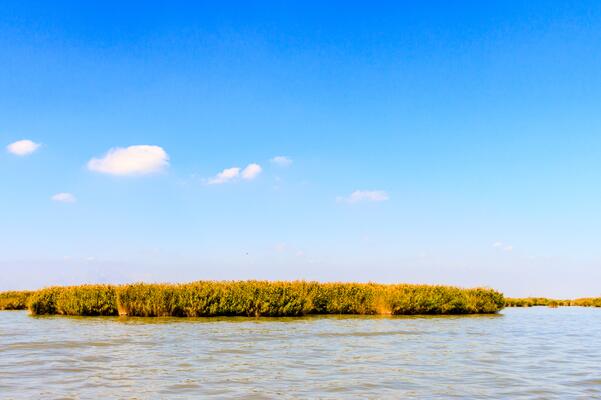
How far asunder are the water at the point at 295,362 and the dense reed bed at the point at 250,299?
722cm

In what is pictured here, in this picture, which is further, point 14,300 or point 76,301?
point 14,300

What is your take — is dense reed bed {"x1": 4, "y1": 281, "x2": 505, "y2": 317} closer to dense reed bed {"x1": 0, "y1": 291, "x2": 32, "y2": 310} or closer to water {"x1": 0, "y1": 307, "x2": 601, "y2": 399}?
water {"x1": 0, "y1": 307, "x2": 601, "y2": 399}

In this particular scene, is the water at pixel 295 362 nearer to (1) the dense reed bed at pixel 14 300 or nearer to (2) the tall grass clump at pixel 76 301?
(2) the tall grass clump at pixel 76 301

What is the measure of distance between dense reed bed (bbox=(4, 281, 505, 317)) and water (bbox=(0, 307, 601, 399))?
7.22 m

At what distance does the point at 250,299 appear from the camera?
33.3 metres

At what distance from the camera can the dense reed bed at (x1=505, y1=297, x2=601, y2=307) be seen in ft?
189

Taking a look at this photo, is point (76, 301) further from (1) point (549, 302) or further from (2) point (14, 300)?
(1) point (549, 302)

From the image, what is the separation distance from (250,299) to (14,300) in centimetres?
2342

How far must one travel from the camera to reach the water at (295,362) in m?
10.8

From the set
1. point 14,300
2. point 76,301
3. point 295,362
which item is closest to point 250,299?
point 76,301

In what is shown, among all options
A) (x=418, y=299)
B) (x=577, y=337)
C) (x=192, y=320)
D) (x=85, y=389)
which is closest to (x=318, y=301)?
(x=418, y=299)

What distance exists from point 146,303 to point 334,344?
1710 centimetres

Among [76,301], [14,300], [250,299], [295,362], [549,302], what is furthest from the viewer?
[549,302]

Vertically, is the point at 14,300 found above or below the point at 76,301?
below
